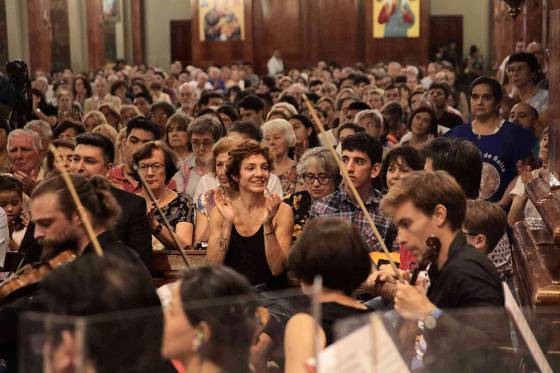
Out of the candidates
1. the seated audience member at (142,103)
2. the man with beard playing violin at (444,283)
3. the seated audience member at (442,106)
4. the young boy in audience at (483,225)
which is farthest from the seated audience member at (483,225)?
the seated audience member at (142,103)

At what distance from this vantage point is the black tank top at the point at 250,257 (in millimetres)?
5488

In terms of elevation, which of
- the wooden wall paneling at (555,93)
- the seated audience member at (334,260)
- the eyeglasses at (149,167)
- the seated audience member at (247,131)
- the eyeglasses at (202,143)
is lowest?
the eyeglasses at (202,143)

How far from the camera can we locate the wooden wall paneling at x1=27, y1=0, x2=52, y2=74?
882 inches

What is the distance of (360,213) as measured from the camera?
593 cm

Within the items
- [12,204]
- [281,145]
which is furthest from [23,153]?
[281,145]

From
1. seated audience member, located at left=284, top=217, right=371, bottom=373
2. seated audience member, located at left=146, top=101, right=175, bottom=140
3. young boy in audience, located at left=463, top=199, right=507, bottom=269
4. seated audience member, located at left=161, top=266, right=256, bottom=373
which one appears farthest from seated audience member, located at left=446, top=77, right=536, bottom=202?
seated audience member, located at left=161, top=266, right=256, bottom=373

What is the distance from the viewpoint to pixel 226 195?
20.6ft

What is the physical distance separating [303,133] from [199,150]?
1.48 m

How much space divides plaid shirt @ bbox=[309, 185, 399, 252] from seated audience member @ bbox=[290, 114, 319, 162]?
3497mm

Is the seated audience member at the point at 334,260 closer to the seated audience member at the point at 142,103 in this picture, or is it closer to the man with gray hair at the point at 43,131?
the man with gray hair at the point at 43,131

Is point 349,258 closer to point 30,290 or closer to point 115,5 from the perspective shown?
point 30,290

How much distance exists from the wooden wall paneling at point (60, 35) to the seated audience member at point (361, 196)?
19.6 meters

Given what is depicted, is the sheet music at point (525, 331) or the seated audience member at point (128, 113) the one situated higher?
the sheet music at point (525, 331)

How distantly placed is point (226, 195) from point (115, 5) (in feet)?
94.3
